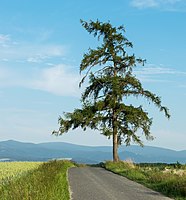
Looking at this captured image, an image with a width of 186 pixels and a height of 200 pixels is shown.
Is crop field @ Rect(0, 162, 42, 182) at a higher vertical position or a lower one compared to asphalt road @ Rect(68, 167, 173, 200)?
higher

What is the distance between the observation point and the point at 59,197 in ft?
53.8

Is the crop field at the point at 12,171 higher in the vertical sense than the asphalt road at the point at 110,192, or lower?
higher

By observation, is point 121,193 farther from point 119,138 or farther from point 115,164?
point 119,138

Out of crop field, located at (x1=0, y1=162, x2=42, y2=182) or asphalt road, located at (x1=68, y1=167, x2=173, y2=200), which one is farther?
crop field, located at (x1=0, y1=162, x2=42, y2=182)

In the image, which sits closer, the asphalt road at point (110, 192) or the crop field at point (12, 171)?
the asphalt road at point (110, 192)

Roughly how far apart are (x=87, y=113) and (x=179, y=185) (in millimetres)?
26561

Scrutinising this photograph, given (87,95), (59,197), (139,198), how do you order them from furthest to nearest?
(87,95)
(139,198)
(59,197)

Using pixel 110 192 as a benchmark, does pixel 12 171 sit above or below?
above

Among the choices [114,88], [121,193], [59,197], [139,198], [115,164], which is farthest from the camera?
[114,88]

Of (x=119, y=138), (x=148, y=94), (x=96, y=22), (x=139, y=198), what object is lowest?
(x=139, y=198)

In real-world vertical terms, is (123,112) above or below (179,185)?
above

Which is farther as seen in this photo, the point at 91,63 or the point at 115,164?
the point at 91,63

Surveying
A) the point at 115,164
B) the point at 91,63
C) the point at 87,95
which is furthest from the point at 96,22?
the point at 115,164

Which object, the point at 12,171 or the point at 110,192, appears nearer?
the point at 110,192
